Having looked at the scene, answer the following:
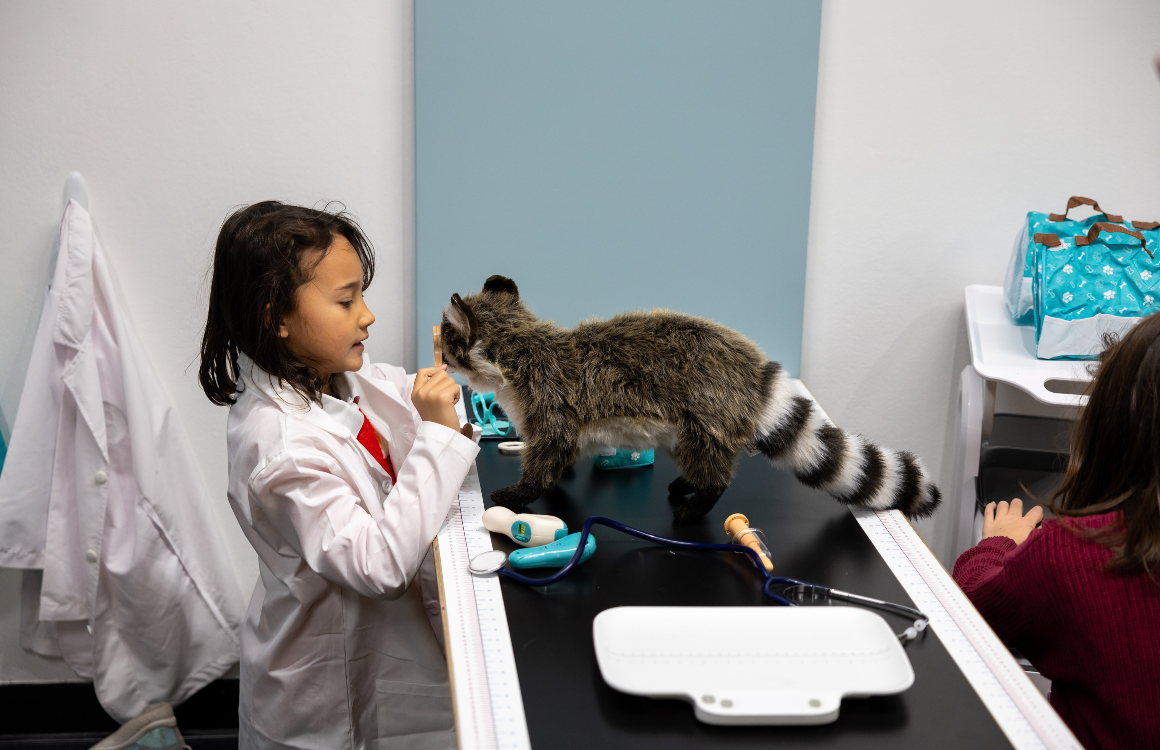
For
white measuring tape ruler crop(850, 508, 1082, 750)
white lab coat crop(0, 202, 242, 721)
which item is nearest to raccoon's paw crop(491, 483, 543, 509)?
white measuring tape ruler crop(850, 508, 1082, 750)

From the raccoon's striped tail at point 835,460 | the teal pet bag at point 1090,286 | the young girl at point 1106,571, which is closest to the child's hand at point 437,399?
the raccoon's striped tail at point 835,460

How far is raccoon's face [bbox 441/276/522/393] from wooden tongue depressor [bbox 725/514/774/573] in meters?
0.41

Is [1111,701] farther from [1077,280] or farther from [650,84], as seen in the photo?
[650,84]

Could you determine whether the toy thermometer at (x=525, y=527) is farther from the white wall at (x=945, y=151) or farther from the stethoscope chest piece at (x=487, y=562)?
the white wall at (x=945, y=151)

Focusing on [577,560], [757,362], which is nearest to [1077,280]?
[757,362]

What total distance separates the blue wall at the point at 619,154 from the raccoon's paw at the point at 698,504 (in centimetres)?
73

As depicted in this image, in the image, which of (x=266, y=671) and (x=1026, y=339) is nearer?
(x=266, y=671)

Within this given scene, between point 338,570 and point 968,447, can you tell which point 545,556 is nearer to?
point 338,570

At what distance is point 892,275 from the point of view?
1938 millimetres

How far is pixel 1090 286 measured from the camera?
62.2 inches

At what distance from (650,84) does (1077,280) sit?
3.16 ft

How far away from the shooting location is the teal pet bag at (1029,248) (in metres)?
1.64

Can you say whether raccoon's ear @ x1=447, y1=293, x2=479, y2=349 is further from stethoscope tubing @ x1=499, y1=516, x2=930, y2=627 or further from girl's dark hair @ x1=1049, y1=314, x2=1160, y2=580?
girl's dark hair @ x1=1049, y1=314, x2=1160, y2=580

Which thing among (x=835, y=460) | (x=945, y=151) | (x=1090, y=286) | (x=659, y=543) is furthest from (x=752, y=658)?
(x=945, y=151)
